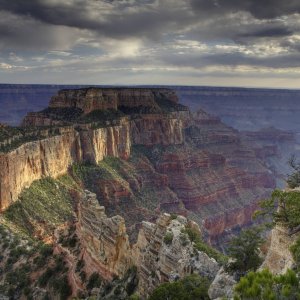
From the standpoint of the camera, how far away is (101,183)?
104m

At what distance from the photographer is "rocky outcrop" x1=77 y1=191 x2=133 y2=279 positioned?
4884 centimetres

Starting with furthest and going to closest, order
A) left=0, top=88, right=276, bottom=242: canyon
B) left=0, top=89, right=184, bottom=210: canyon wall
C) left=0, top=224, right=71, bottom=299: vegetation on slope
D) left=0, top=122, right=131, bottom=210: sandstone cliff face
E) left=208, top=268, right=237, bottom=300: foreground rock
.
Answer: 1. left=0, top=88, right=276, bottom=242: canyon
2. left=0, top=89, right=184, bottom=210: canyon wall
3. left=0, top=122, right=131, bottom=210: sandstone cliff face
4. left=0, top=224, right=71, bottom=299: vegetation on slope
5. left=208, top=268, right=237, bottom=300: foreground rock

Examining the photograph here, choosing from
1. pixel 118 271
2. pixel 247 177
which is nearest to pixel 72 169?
pixel 118 271

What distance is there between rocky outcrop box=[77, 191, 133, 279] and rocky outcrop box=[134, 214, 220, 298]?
2560 millimetres

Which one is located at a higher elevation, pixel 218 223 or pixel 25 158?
pixel 25 158

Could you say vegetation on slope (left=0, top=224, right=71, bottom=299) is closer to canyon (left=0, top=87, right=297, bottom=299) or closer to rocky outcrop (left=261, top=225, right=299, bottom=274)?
canyon (left=0, top=87, right=297, bottom=299)

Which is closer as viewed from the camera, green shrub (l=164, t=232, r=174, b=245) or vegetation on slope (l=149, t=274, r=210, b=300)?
vegetation on slope (l=149, t=274, r=210, b=300)

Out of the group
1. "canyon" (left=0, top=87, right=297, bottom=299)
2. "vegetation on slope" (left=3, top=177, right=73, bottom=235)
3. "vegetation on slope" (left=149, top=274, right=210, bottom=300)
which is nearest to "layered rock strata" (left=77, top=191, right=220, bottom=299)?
"canyon" (left=0, top=87, right=297, bottom=299)

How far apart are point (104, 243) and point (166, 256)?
1294 centimetres

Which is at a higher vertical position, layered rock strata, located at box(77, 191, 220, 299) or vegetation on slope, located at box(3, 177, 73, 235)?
layered rock strata, located at box(77, 191, 220, 299)

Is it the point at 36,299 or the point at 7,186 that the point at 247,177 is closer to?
the point at 7,186

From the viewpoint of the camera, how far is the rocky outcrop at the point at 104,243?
48.8 metres

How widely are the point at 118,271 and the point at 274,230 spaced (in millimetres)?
24761

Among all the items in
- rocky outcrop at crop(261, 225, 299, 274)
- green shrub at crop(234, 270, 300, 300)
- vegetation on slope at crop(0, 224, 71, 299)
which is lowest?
vegetation on slope at crop(0, 224, 71, 299)
